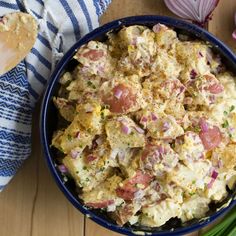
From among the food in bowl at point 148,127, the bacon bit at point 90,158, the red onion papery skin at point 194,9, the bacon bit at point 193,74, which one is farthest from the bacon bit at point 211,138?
the red onion papery skin at point 194,9

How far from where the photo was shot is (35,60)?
4.50ft

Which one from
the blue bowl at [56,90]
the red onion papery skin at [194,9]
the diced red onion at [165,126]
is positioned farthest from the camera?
the red onion papery skin at [194,9]

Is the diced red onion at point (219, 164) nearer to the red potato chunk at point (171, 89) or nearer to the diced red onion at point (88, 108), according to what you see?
the red potato chunk at point (171, 89)

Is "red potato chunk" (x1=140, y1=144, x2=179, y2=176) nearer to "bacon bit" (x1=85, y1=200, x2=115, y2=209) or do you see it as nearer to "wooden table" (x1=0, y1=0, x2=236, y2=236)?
"bacon bit" (x1=85, y1=200, x2=115, y2=209)

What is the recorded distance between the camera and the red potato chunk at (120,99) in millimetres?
1212

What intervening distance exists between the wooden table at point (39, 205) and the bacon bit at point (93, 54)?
30 centimetres

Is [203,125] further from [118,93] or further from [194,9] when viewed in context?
[194,9]

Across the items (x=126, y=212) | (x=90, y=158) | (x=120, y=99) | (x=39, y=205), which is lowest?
(x=39, y=205)

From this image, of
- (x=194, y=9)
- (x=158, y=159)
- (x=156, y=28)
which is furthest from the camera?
(x=194, y=9)

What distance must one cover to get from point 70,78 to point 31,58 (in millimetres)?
111

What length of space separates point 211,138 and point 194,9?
402mm

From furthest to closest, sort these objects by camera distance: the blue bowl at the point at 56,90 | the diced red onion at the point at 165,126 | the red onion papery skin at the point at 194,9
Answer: the red onion papery skin at the point at 194,9 → the blue bowl at the point at 56,90 → the diced red onion at the point at 165,126

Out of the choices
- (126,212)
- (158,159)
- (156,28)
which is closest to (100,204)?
(126,212)

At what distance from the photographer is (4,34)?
131 centimetres
